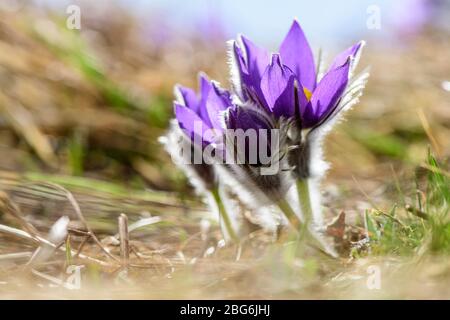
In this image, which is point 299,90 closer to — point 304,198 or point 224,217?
point 304,198

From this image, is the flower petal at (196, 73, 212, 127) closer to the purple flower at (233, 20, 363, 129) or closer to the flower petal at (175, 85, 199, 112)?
the flower petal at (175, 85, 199, 112)

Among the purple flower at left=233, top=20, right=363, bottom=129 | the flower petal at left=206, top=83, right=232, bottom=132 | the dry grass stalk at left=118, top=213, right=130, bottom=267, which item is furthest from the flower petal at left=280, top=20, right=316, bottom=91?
the dry grass stalk at left=118, top=213, right=130, bottom=267

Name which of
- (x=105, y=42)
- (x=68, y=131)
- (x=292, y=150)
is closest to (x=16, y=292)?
(x=292, y=150)

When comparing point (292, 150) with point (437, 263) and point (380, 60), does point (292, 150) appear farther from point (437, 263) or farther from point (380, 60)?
point (380, 60)

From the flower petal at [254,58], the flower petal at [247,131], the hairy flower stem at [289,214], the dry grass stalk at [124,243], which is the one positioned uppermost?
the flower petal at [254,58]

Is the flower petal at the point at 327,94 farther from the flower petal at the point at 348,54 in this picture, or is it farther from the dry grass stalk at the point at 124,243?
the dry grass stalk at the point at 124,243

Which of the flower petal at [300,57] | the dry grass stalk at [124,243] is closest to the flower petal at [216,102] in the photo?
the flower petal at [300,57]
